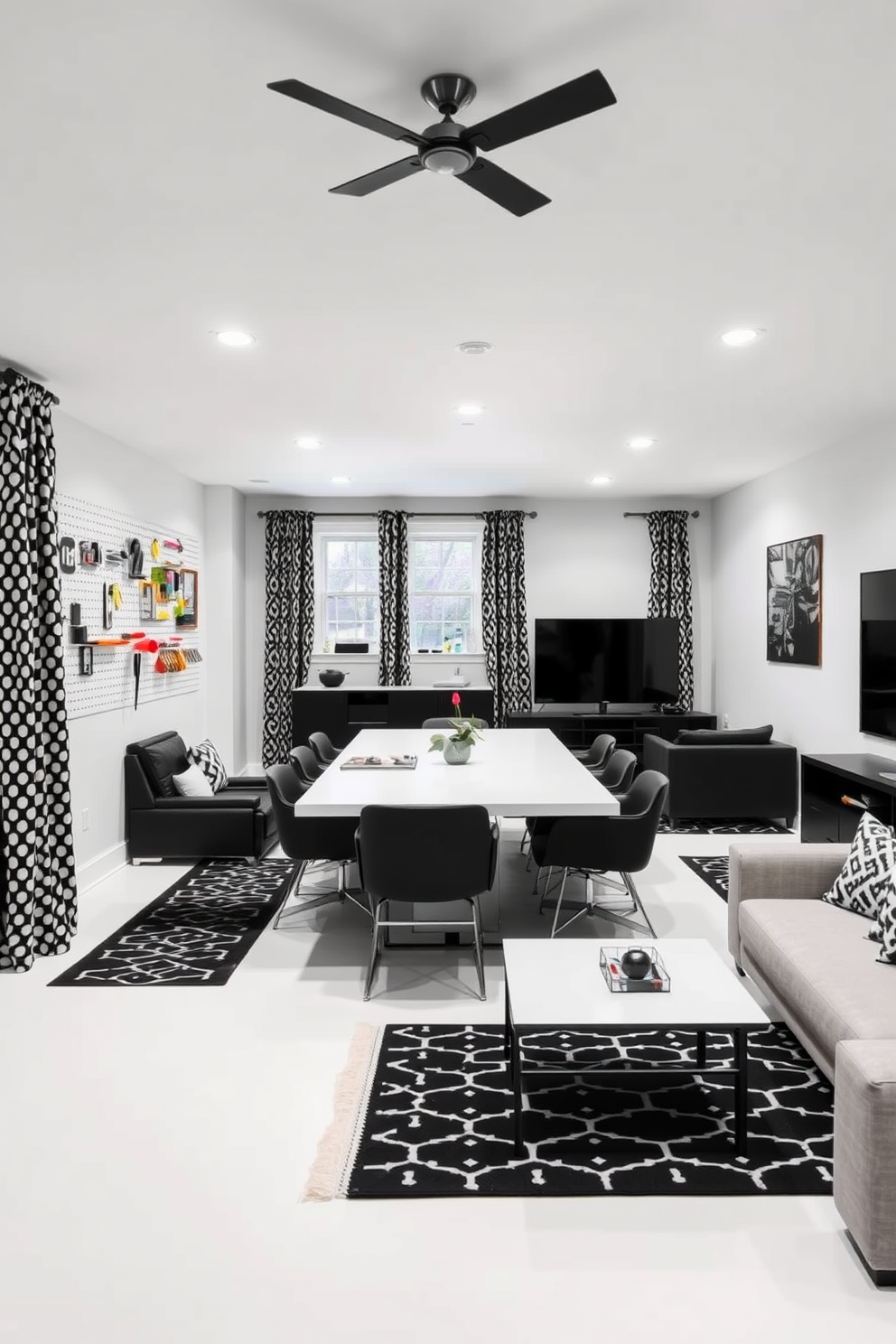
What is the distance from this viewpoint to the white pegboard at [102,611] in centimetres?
492

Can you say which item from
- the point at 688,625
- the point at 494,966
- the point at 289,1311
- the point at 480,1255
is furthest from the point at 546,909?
the point at 688,625

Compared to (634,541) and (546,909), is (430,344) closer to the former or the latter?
(546,909)

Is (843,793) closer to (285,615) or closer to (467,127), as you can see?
(467,127)

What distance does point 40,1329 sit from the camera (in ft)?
6.27

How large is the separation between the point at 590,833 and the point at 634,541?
5.25 metres

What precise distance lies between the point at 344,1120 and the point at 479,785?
171 centimetres

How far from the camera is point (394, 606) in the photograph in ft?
27.8

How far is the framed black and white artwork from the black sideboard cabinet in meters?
2.69

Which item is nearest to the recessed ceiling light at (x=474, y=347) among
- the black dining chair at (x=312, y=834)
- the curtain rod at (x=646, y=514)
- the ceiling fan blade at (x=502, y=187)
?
the ceiling fan blade at (x=502, y=187)

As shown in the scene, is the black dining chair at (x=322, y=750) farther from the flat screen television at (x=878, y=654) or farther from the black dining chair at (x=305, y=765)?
the flat screen television at (x=878, y=654)

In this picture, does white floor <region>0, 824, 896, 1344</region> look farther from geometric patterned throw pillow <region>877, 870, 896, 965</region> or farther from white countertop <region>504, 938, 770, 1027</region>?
geometric patterned throw pillow <region>877, 870, 896, 965</region>

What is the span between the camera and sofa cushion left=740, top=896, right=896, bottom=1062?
2.56 metres

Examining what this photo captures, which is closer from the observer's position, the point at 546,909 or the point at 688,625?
the point at 546,909

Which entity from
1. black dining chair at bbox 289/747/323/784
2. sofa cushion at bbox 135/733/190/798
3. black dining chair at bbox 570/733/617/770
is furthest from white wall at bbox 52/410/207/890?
black dining chair at bbox 570/733/617/770
